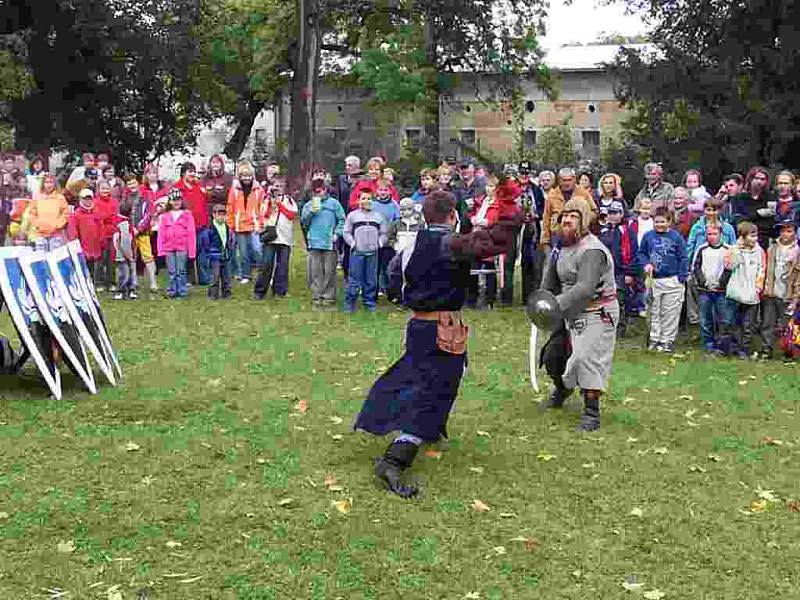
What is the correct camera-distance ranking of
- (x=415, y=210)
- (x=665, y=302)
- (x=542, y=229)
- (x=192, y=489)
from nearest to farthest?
(x=192, y=489)
(x=665, y=302)
(x=542, y=229)
(x=415, y=210)

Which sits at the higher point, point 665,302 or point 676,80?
point 676,80

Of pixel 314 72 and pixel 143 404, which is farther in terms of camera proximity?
pixel 314 72

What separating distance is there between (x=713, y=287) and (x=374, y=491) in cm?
612

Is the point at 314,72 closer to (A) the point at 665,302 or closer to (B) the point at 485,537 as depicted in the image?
(A) the point at 665,302

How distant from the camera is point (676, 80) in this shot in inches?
773

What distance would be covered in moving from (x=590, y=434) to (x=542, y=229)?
552 cm

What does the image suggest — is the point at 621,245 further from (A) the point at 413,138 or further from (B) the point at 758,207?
(A) the point at 413,138

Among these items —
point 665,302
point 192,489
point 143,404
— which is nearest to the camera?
point 192,489

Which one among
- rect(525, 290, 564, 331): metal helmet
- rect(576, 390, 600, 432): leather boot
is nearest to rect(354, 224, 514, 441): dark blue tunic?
rect(525, 290, 564, 331): metal helmet

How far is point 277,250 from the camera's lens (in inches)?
598

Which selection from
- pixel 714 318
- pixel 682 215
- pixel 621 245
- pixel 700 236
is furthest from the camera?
pixel 682 215

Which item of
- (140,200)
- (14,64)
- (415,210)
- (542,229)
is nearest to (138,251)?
(140,200)

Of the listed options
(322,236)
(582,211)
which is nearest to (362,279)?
(322,236)

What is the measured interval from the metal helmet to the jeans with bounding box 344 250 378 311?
661cm
